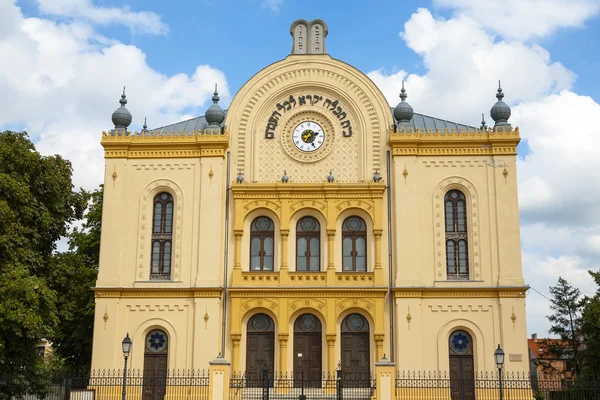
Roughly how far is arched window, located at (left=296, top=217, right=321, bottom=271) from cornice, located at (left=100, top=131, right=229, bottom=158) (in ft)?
16.0

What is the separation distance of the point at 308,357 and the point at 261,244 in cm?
512

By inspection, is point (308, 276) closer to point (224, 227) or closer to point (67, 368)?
point (224, 227)

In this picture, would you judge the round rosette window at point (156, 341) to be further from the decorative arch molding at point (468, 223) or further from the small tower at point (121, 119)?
the decorative arch molding at point (468, 223)

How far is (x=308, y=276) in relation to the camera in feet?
105

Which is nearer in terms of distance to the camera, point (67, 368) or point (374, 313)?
point (374, 313)

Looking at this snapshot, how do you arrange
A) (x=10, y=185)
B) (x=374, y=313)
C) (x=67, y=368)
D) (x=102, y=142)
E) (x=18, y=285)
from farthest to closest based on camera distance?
(x=67, y=368), (x=102, y=142), (x=374, y=313), (x=10, y=185), (x=18, y=285)

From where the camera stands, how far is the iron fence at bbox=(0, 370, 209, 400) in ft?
92.0

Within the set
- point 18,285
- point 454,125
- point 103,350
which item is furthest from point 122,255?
point 454,125

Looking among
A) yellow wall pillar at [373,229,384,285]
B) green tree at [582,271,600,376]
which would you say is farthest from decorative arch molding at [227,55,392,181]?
green tree at [582,271,600,376]

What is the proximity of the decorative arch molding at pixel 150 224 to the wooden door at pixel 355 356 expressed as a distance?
7554 millimetres

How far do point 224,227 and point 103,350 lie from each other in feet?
23.0

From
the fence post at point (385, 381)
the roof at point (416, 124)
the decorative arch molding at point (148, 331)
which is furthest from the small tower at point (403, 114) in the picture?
the decorative arch molding at point (148, 331)

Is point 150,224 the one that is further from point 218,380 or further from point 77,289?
point 218,380

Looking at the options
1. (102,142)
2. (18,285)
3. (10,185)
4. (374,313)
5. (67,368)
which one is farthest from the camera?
(67,368)
